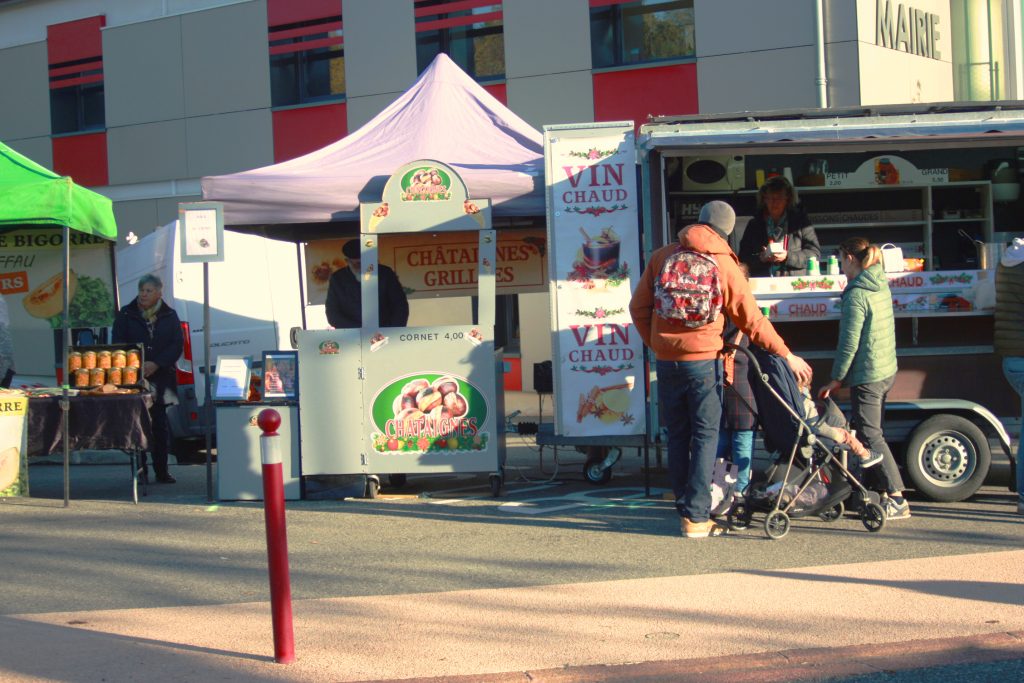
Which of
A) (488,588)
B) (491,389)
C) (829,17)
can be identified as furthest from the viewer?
(829,17)

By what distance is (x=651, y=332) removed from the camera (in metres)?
7.54

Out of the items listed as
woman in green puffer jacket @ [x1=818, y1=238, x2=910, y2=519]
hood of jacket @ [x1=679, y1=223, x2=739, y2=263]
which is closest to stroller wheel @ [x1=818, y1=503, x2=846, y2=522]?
woman in green puffer jacket @ [x1=818, y1=238, x2=910, y2=519]

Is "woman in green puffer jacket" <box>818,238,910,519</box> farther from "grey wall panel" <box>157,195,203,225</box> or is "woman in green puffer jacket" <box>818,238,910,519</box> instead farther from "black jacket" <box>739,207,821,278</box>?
"grey wall panel" <box>157,195,203,225</box>

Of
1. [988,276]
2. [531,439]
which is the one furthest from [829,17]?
[988,276]

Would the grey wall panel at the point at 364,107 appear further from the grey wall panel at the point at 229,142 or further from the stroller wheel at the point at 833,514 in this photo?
the stroller wheel at the point at 833,514

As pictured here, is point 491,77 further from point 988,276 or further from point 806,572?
point 806,572

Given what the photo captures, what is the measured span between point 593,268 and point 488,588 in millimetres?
3369

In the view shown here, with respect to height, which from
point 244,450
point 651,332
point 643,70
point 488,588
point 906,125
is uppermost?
point 643,70

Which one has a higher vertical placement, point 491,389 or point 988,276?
point 988,276

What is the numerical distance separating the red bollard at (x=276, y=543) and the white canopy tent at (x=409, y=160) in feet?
15.4

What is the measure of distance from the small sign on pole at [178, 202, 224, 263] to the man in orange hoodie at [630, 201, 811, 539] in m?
Answer: 3.64

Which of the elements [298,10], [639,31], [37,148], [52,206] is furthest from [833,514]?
[37,148]

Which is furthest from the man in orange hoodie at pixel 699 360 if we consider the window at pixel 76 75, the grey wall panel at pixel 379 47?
the window at pixel 76 75

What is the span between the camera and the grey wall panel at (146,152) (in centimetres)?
2159
